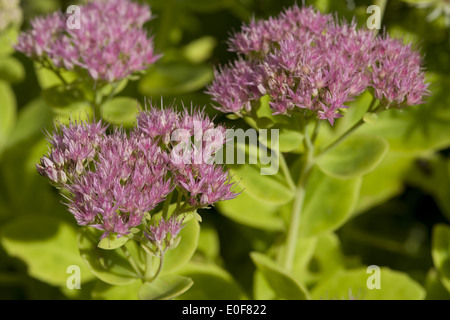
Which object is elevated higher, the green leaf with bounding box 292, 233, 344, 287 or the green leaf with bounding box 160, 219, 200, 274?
the green leaf with bounding box 292, 233, 344, 287

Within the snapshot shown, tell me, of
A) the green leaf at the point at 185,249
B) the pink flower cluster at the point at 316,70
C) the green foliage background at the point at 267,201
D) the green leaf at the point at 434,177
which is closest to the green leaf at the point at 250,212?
the green foliage background at the point at 267,201

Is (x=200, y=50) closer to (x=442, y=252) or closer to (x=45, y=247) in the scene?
(x=45, y=247)

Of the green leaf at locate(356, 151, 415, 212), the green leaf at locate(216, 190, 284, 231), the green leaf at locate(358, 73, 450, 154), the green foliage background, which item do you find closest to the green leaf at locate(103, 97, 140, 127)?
the green foliage background

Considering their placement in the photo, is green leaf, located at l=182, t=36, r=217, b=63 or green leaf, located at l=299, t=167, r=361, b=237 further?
green leaf, located at l=182, t=36, r=217, b=63

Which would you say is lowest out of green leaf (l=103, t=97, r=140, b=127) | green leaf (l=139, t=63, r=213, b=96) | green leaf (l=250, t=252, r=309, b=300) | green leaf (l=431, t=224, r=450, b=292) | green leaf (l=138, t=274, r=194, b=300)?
green leaf (l=138, t=274, r=194, b=300)

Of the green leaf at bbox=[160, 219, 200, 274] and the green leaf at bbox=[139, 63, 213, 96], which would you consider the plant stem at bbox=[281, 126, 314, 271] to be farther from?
the green leaf at bbox=[139, 63, 213, 96]

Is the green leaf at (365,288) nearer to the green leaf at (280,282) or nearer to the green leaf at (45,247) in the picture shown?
the green leaf at (280,282)

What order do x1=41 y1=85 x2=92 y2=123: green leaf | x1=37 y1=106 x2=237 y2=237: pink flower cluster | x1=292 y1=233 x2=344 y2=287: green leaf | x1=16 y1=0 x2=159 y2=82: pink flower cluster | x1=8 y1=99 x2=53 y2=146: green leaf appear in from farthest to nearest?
1. x1=8 y1=99 x2=53 y2=146: green leaf
2. x1=292 y1=233 x2=344 y2=287: green leaf
3. x1=41 y1=85 x2=92 y2=123: green leaf
4. x1=16 y1=0 x2=159 y2=82: pink flower cluster
5. x1=37 y1=106 x2=237 y2=237: pink flower cluster

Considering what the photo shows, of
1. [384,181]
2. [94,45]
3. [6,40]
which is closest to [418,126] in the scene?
[384,181]
